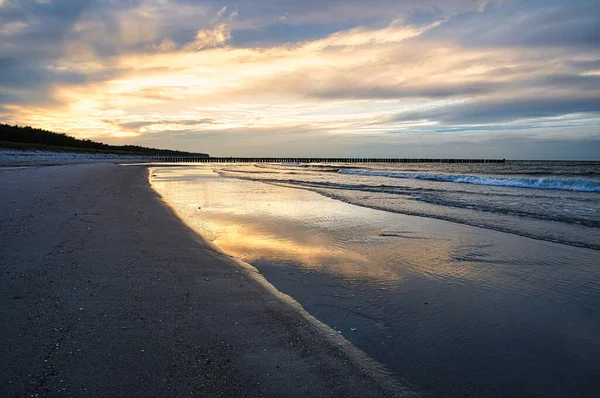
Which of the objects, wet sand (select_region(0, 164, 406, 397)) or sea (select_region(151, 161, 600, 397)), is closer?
wet sand (select_region(0, 164, 406, 397))

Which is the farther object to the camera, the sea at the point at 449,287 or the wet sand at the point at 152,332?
the sea at the point at 449,287

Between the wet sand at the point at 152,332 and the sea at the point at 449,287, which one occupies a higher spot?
the wet sand at the point at 152,332

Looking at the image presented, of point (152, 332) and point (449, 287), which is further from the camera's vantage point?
point (449, 287)

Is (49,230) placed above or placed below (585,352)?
above

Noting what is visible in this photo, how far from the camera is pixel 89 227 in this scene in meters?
6.92

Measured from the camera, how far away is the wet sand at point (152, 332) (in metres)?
2.42

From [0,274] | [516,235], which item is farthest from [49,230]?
[516,235]

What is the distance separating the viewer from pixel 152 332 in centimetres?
308

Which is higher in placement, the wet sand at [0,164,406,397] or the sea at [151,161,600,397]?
the wet sand at [0,164,406,397]

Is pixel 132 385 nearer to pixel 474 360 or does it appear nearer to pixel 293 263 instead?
Answer: pixel 474 360

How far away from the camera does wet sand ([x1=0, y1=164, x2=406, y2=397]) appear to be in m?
2.42

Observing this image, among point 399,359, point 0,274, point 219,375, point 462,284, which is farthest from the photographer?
point 462,284

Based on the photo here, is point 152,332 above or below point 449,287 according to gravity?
above

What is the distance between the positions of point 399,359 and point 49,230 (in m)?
6.35
